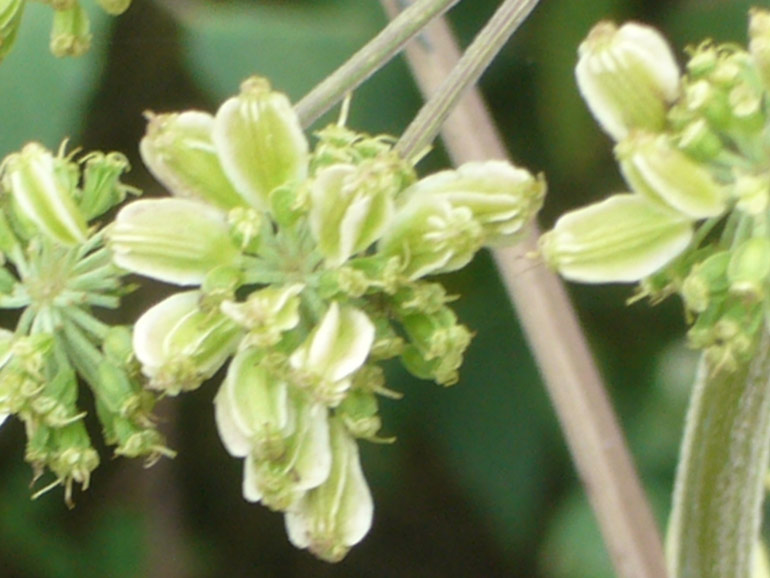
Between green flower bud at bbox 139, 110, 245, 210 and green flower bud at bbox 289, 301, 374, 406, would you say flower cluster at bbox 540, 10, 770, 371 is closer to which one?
green flower bud at bbox 289, 301, 374, 406

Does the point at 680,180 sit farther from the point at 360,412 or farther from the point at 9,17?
the point at 9,17

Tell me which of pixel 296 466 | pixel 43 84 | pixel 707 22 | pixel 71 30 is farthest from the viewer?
pixel 707 22

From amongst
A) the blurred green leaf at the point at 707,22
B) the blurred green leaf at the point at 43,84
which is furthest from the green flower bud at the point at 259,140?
the blurred green leaf at the point at 707,22

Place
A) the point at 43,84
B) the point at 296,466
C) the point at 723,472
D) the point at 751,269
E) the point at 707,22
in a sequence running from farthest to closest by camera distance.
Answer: the point at 707,22
the point at 43,84
the point at 723,472
the point at 296,466
the point at 751,269

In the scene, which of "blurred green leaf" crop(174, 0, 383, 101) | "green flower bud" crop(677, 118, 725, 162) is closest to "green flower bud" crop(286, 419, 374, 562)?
"green flower bud" crop(677, 118, 725, 162)

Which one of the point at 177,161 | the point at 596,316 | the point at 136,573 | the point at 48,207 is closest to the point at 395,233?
the point at 177,161

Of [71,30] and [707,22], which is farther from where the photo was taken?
[707,22]

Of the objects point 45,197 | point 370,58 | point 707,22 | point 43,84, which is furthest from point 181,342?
point 707,22
